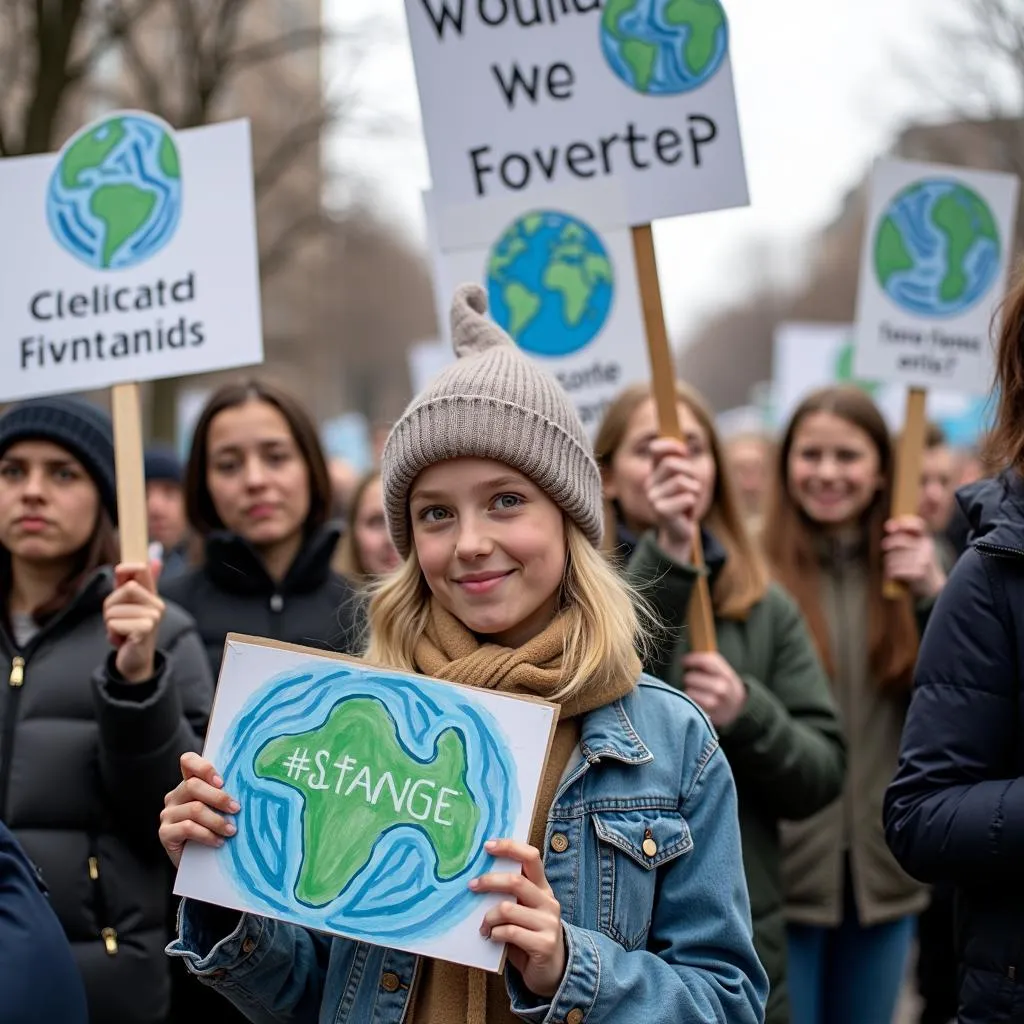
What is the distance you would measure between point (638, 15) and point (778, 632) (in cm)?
170

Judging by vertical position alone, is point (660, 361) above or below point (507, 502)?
above

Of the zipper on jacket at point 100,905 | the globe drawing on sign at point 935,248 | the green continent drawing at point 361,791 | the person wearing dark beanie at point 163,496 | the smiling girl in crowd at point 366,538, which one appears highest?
the globe drawing on sign at point 935,248

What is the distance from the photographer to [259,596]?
407 cm

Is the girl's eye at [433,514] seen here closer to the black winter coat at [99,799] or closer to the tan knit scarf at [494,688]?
the tan knit scarf at [494,688]

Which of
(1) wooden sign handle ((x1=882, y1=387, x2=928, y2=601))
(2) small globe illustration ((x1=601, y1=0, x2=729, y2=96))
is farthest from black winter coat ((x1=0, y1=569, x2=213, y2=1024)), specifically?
(1) wooden sign handle ((x1=882, y1=387, x2=928, y2=601))

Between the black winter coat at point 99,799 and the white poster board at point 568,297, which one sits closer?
the black winter coat at point 99,799

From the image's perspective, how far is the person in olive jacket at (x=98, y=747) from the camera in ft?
9.96

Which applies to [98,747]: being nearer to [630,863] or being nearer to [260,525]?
[260,525]

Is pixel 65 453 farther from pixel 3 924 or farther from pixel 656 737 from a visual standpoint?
pixel 656 737

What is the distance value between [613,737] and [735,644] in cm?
148

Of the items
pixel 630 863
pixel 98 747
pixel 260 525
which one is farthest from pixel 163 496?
pixel 630 863

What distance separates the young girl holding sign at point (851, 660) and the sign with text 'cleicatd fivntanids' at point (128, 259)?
1970 millimetres

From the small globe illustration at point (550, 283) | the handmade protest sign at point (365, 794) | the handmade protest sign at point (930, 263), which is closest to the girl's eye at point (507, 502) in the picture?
the handmade protest sign at point (365, 794)

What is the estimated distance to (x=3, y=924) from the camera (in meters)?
2.11
